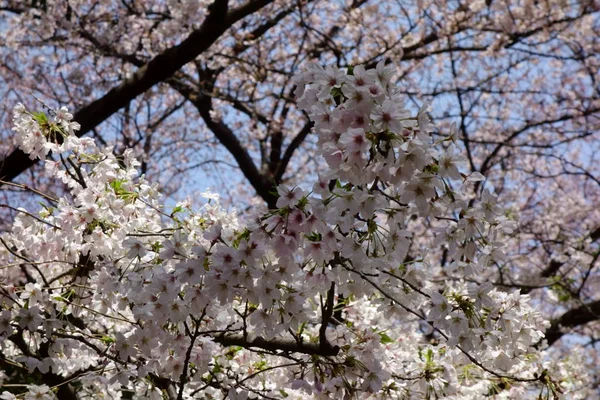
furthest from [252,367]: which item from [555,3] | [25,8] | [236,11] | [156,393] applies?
[555,3]

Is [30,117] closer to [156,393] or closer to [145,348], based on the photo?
[145,348]

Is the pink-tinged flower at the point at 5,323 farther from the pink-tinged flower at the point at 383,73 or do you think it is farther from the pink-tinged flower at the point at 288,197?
the pink-tinged flower at the point at 383,73

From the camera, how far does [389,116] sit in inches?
67.6

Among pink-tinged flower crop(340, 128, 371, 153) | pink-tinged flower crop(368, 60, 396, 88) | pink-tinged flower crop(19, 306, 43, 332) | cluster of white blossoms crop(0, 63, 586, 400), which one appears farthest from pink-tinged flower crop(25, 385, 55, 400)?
pink-tinged flower crop(368, 60, 396, 88)

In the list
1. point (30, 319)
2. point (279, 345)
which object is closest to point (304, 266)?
point (279, 345)

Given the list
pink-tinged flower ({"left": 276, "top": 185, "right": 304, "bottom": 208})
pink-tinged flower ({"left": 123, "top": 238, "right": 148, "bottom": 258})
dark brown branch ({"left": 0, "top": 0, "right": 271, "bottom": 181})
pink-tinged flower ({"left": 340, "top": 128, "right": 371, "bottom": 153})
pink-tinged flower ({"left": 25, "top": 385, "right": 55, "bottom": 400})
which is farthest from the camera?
dark brown branch ({"left": 0, "top": 0, "right": 271, "bottom": 181})

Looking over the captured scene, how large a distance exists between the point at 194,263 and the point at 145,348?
525 mm

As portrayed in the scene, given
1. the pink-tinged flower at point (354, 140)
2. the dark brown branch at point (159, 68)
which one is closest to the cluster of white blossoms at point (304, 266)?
the pink-tinged flower at point (354, 140)

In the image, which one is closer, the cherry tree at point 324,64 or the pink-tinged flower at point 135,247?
the pink-tinged flower at point 135,247

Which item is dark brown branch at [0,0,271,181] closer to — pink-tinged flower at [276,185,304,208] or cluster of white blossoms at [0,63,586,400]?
cluster of white blossoms at [0,63,586,400]

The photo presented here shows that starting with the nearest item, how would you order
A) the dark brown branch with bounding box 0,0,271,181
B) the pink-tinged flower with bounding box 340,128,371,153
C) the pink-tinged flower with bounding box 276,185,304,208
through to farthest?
the pink-tinged flower with bounding box 340,128,371,153, the pink-tinged flower with bounding box 276,185,304,208, the dark brown branch with bounding box 0,0,271,181

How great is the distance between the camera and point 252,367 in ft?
10.0

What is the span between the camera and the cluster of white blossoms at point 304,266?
183cm

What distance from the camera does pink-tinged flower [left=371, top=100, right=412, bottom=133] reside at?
171 centimetres
